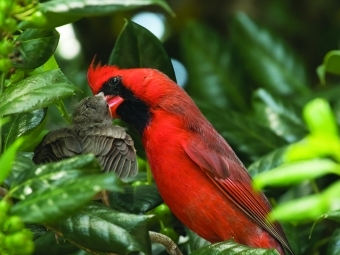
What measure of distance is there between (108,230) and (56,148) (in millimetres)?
577

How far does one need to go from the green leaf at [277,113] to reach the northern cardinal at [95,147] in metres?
1.24

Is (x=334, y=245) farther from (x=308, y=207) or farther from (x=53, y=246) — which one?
(x=308, y=207)

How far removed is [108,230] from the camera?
165 centimetres

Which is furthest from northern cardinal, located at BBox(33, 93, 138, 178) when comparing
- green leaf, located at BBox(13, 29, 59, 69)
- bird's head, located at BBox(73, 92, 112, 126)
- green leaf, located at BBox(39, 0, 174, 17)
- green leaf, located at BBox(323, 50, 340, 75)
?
green leaf, located at BBox(323, 50, 340, 75)

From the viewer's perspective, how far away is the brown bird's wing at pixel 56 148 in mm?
2152

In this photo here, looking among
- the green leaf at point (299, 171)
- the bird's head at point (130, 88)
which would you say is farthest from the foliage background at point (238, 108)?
the bird's head at point (130, 88)

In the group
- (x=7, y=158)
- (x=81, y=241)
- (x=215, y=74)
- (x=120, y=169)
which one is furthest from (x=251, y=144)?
(x=7, y=158)

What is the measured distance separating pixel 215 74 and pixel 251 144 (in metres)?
0.78

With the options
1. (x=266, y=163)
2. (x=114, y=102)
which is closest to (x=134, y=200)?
(x=114, y=102)

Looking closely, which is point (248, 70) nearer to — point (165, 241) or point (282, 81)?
point (282, 81)

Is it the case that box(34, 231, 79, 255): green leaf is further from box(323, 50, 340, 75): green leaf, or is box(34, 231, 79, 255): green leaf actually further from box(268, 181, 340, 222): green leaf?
box(268, 181, 340, 222): green leaf

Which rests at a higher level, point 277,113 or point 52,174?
point 52,174

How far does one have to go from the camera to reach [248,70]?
12.6 feet

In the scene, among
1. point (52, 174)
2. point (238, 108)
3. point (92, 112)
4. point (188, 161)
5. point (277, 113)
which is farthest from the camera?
point (238, 108)
